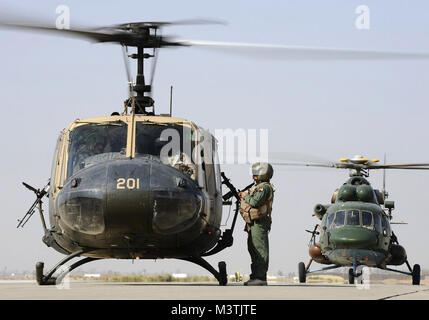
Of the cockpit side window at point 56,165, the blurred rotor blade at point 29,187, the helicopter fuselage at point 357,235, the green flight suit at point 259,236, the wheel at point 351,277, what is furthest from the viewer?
the helicopter fuselage at point 357,235

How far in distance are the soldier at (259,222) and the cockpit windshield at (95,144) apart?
2.25m

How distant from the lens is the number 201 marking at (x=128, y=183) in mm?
11445

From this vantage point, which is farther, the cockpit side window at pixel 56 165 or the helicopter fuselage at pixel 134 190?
the cockpit side window at pixel 56 165

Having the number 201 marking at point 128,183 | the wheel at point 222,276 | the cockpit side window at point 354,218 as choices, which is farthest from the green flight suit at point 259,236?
the cockpit side window at point 354,218

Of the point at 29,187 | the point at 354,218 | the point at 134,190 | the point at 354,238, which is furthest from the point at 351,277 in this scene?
the point at 134,190

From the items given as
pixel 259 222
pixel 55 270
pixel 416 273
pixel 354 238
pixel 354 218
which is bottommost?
pixel 55 270

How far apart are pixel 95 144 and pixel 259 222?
2776 millimetres

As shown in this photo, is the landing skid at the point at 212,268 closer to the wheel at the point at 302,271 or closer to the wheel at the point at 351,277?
the wheel at the point at 351,277

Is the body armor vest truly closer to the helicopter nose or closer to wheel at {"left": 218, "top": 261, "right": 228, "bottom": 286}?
wheel at {"left": 218, "top": 261, "right": 228, "bottom": 286}

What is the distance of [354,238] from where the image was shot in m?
25.6

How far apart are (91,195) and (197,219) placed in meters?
1.58

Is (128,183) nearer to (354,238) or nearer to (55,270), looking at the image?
(55,270)

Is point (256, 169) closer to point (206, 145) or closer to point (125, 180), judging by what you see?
point (206, 145)
